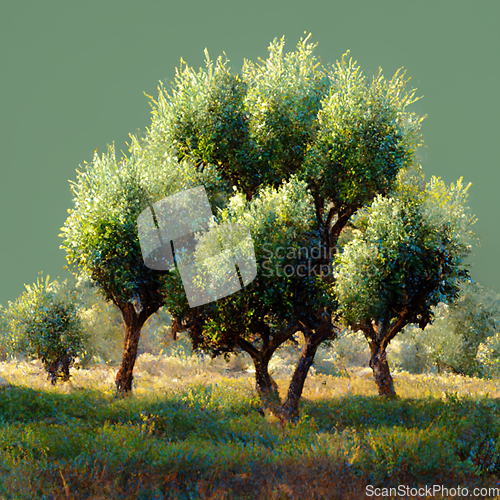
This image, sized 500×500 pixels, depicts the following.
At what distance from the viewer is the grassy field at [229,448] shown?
8.79 metres

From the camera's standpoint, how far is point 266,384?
19.6m

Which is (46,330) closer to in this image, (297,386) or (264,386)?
(264,386)

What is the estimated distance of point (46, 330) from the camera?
23.6 meters

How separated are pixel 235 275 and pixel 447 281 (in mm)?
7953

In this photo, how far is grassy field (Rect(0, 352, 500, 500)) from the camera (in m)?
8.79

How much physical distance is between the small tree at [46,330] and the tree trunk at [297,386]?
13.0 meters

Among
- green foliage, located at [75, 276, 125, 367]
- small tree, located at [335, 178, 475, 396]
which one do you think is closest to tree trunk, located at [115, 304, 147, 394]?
small tree, located at [335, 178, 475, 396]

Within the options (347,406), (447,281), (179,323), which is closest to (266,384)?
(347,406)

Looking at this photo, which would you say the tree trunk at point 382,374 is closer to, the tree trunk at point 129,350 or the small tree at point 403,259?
the small tree at point 403,259

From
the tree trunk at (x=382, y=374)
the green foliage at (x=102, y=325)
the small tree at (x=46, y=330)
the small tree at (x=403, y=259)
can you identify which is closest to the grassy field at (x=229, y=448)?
the tree trunk at (x=382, y=374)

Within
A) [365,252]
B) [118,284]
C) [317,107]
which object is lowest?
[118,284]

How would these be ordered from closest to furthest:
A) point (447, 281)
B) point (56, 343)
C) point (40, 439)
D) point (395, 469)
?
point (395, 469) < point (40, 439) < point (447, 281) < point (56, 343)

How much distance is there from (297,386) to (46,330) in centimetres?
1442

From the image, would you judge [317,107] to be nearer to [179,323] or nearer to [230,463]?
[179,323]
